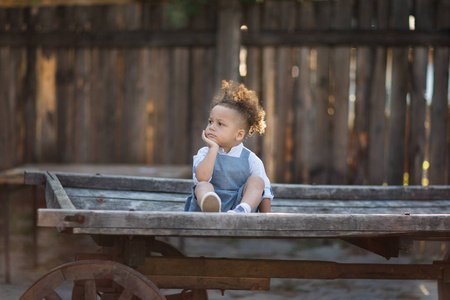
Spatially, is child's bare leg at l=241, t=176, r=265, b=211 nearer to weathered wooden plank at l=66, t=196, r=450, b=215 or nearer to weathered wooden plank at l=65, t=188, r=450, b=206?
weathered wooden plank at l=66, t=196, r=450, b=215

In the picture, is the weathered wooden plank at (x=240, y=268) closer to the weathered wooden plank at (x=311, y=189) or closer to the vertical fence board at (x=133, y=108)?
the weathered wooden plank at (x=311, y=189)

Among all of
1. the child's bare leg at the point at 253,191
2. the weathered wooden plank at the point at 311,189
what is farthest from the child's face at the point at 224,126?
the weathered wooden plank at the point at 311,189

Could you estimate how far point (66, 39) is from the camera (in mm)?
5688

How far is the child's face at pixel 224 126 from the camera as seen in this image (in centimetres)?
293

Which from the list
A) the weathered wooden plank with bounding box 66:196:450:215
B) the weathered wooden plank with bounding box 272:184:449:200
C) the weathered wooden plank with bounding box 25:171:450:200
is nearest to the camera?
the weathered wooden plank with bounding box 66:196:450:215

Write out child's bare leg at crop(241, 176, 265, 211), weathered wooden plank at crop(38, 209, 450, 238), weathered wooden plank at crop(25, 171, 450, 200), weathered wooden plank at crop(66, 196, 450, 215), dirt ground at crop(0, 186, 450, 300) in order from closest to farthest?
weathered wooden plank at crop(38, 209, 450, 238), child's bare leg at crop(241, 176, 265, 211), weathered wooden plank at crop(66, 196, 450, 215), weathered wooden plank at crop(25, 171, 450, 200), dirt ground at crop(0, 186, 450, 300)

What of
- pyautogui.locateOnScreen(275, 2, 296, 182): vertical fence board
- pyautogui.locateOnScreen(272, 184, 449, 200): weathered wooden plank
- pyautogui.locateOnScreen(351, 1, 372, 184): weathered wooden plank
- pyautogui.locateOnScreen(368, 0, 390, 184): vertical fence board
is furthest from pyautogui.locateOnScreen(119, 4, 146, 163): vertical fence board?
pyautogui.locateOnScreen(272, 184, 449, 200): weathered wooden plank

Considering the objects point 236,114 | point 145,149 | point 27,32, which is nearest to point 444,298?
point 236,114

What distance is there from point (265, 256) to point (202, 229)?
10.1 ft

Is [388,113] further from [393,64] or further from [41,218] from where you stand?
[41,218]

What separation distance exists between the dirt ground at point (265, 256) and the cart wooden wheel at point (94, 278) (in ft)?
5.86

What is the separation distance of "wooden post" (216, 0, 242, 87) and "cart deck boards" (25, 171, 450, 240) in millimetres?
2129

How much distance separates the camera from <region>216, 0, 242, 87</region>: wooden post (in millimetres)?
5410

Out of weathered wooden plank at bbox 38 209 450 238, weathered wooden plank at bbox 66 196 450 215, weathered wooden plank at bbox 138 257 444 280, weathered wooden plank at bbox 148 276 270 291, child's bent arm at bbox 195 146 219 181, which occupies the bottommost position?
weathered wooden plank at bbox 148 276 270 291
